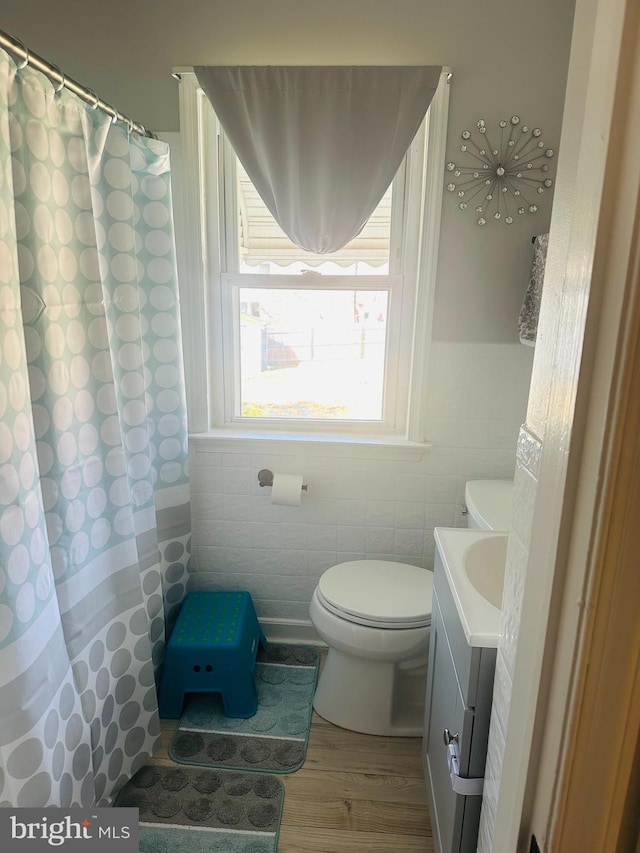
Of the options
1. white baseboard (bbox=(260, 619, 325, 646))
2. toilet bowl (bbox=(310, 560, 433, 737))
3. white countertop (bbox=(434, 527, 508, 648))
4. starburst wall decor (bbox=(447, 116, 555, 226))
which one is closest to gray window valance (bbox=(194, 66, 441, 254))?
starburst wall decor (bbox=(447, 116, 555, 226))

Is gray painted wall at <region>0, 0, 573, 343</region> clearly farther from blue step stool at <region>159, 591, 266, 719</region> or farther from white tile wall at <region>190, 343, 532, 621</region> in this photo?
blue step stool at <region>159, 591, 266, 719</region>

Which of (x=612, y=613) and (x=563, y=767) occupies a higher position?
(x=612, y=613)

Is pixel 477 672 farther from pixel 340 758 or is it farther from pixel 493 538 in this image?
pixel 340 758

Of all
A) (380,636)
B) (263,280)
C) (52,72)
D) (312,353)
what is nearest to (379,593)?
(380,636)

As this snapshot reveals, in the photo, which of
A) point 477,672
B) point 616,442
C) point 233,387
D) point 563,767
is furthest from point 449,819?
point 233,387

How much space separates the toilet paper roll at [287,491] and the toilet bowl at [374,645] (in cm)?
30

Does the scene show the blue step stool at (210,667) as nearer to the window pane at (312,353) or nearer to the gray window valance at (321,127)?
the window pane at (312,353)

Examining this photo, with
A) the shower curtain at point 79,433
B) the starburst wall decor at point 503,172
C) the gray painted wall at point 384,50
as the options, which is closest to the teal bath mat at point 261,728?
the shower curtain at point 79,433

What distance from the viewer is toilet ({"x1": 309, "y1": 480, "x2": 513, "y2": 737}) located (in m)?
1.69

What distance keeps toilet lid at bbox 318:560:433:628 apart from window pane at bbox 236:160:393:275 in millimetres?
1102

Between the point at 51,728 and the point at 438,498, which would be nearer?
the point at 51,728

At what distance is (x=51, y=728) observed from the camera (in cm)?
122

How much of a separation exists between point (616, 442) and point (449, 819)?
1113mm

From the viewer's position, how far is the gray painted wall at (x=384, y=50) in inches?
68.3
